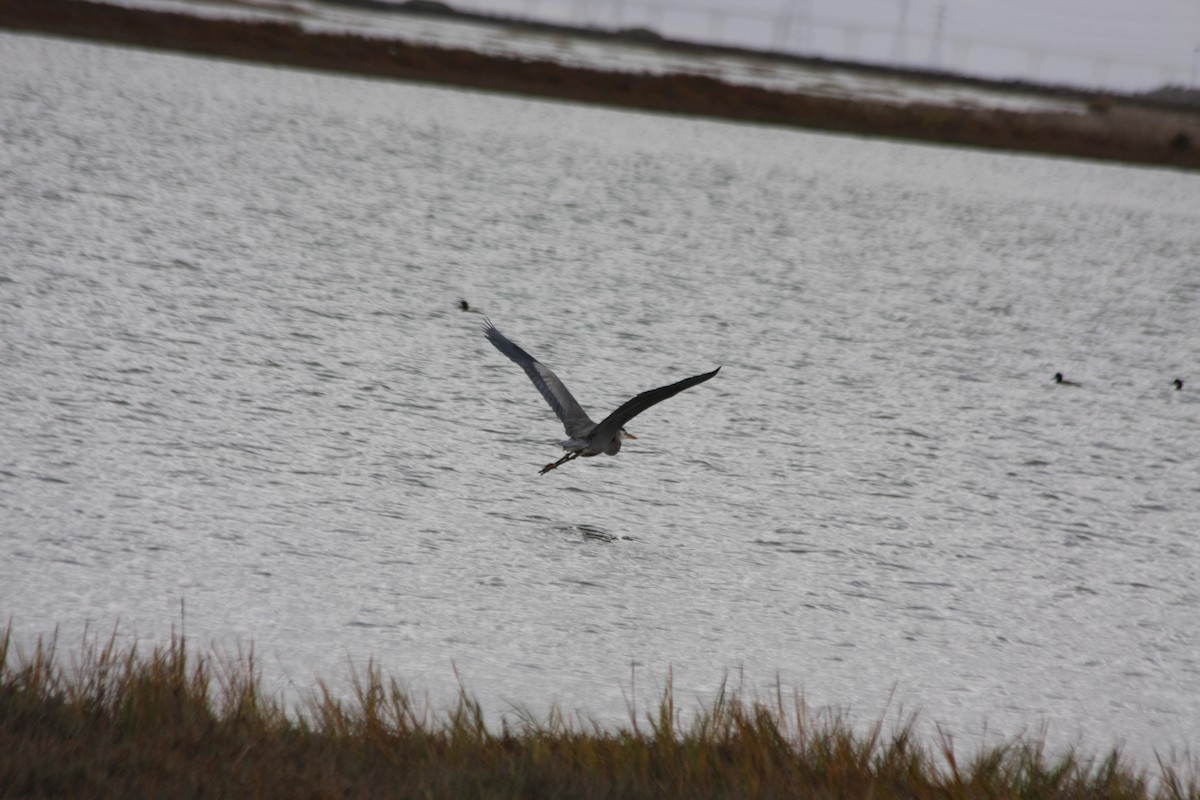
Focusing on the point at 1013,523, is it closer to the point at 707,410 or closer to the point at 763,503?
the point at 763,503

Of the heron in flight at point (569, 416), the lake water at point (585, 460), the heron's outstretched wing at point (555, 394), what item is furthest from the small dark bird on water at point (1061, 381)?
the heron's outstretched wing at point (555, 394)

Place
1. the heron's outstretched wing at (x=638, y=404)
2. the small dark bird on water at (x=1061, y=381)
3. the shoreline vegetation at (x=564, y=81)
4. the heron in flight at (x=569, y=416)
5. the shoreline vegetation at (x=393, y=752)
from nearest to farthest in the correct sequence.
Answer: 1. the shoreline vegetation at (x=393, y=752)
2. the heron's outstretched wing at (x=638, y=404)
3. the heron in flight at (x=569, y=416)
4. the small dark bird on water at (x=1061, y=381)
5. the shoreline vegetation at (x=564, y=81)

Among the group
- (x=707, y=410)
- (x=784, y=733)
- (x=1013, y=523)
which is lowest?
(x=784, y=733)

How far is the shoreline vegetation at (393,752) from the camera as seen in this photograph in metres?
4.13

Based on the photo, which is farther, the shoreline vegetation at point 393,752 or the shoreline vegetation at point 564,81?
the shoreline vegetation at point 564,81

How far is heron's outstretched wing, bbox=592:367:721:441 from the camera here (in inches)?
231

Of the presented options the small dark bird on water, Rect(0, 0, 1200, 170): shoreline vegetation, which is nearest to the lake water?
the small dark bird on water

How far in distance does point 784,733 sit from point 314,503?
352 centimetres

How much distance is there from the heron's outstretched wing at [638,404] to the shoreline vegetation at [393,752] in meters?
1.39

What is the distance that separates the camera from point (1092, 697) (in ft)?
21.4

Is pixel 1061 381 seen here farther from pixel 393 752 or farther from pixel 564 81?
pixel 564 81

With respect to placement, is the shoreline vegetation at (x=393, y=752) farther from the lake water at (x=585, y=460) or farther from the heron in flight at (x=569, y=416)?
the heron in flight at (x=569, y=416)

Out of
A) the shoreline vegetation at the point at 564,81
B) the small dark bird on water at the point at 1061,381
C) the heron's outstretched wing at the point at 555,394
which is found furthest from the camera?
the shoreline vegetation at the point at 564,81

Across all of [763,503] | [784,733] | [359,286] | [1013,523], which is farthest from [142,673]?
[359,286]
